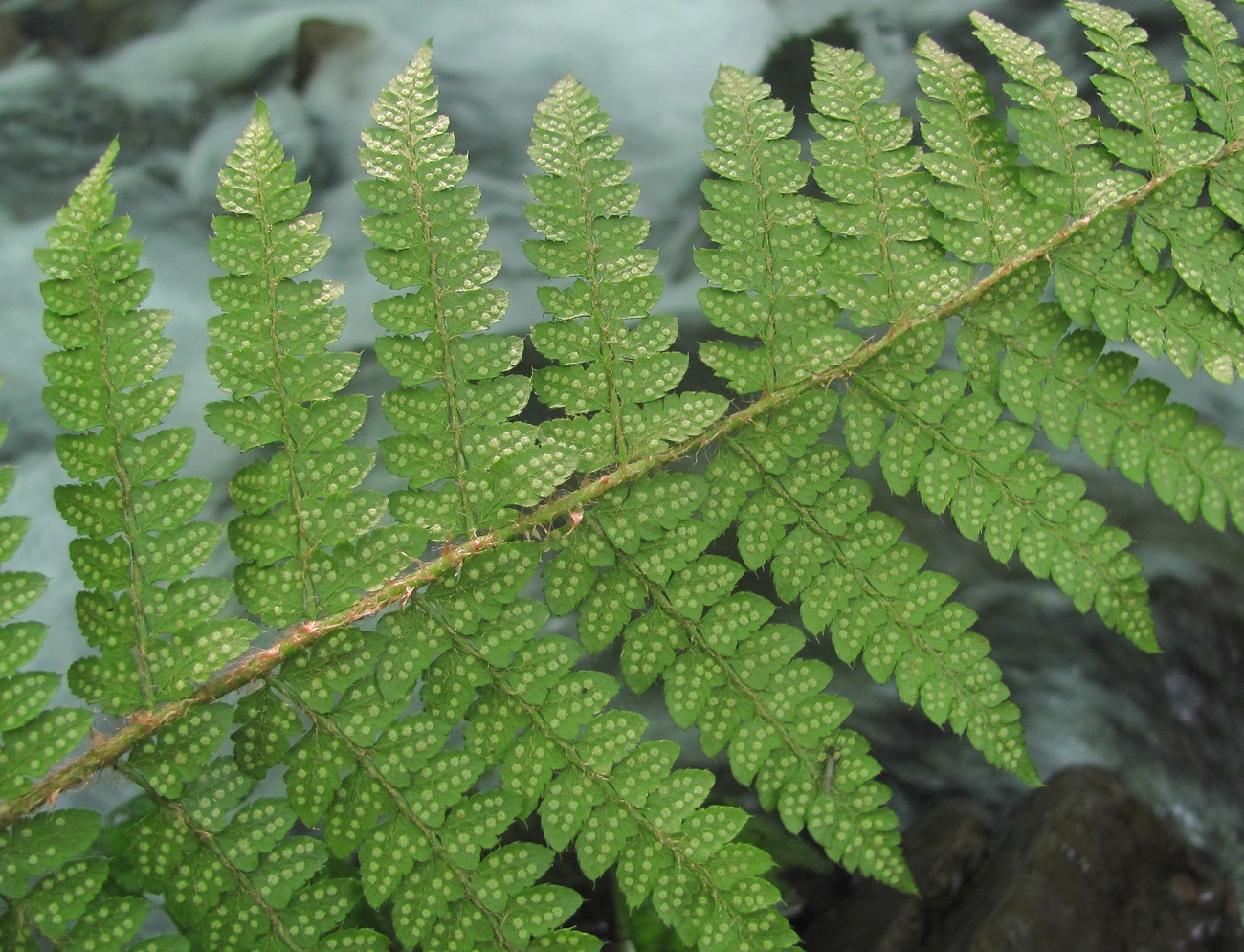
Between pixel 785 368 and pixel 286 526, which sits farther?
pixel 785 368

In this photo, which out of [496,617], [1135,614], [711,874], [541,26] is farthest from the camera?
[541,26]

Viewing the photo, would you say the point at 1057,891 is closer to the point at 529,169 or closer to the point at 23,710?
the point at 23,710

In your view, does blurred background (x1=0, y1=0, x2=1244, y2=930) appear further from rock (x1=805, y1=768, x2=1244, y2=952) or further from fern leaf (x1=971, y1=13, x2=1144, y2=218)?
fern leaf (x1=971, y1=13, x2=1144, y2=218)

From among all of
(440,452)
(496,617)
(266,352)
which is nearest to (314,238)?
(266,352)

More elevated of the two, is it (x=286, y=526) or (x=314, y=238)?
(x=314, y=238)

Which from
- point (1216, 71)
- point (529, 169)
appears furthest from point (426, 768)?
point (529, 169)

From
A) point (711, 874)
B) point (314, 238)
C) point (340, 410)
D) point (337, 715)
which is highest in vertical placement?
point (314, 238)

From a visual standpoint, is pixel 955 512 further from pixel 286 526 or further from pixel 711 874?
pixel 286 526
